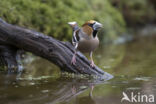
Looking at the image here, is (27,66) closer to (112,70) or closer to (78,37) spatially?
(112,70)

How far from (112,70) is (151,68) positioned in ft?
2.67

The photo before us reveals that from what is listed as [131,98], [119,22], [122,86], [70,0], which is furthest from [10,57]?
[119,22]

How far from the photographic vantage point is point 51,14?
10.2m

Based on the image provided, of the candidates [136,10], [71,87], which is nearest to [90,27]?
[71,87]

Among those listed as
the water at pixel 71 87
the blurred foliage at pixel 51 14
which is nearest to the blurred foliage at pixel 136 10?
the blurred foliage at pixel 51 14

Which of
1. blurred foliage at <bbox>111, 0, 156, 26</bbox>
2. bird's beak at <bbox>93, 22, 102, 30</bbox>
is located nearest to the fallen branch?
bird's beak at <bbox>93, 22, 102, 30</bbox>

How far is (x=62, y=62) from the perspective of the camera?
6.00 m

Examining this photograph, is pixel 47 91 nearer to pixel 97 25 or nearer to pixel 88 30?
pixel 88 30

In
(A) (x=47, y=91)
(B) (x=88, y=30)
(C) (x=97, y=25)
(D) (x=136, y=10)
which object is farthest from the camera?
(D) (x=136, y=10)

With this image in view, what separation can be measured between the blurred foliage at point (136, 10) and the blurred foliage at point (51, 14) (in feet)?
14.4

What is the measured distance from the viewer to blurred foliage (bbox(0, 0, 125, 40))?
335 inches

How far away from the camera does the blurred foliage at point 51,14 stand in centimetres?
851

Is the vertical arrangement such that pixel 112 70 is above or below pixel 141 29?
below

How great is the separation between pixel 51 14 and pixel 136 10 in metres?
9.68
